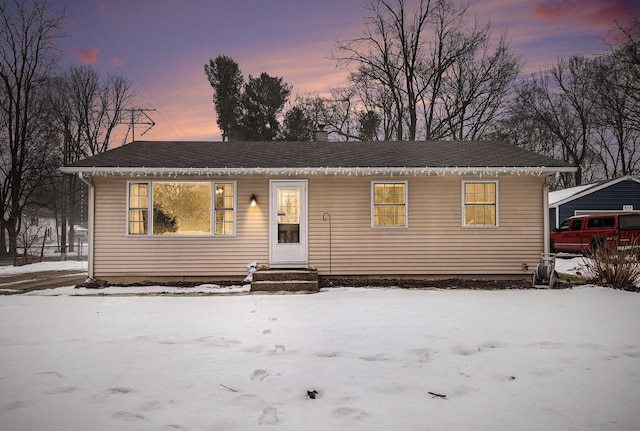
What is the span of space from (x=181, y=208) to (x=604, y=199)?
2049 cm

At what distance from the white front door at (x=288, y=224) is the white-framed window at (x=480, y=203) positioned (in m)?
4.14

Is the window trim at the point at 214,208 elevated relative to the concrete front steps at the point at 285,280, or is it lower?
elevated

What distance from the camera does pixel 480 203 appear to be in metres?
10.3

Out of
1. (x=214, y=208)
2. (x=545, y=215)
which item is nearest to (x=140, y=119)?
(x=214, y=208)

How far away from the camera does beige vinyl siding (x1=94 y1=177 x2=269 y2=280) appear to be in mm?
10031

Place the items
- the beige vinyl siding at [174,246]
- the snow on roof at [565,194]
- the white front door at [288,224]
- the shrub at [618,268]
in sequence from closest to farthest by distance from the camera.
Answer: the shrub at [618,268] → the beige vinyl siding at [174,246] → the white front door at [288,224] → the snow on roof at [565,194]

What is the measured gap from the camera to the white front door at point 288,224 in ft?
33.3

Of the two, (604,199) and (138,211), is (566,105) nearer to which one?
(604,199)

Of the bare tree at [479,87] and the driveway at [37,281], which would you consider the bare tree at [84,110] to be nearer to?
the driveway at [37,281]

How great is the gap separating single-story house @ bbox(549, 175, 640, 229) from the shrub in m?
12.9

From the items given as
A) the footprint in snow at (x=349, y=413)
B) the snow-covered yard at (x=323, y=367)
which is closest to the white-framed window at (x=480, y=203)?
the snow-covered yard at (x=323, y=367)

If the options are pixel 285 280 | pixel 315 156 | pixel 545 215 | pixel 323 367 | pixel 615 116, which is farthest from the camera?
pixel 615 116

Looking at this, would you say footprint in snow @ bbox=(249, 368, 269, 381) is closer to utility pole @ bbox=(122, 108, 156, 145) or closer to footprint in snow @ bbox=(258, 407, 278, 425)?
footprint in snow @ bbox=(258, 407, 278, 425)

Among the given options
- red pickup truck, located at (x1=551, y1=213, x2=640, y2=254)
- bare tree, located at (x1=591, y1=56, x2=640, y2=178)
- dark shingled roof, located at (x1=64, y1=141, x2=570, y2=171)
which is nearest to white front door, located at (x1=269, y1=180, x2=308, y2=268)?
dark shingled roof, located at (x1=64, y1=141, x2=570, y2=171)
